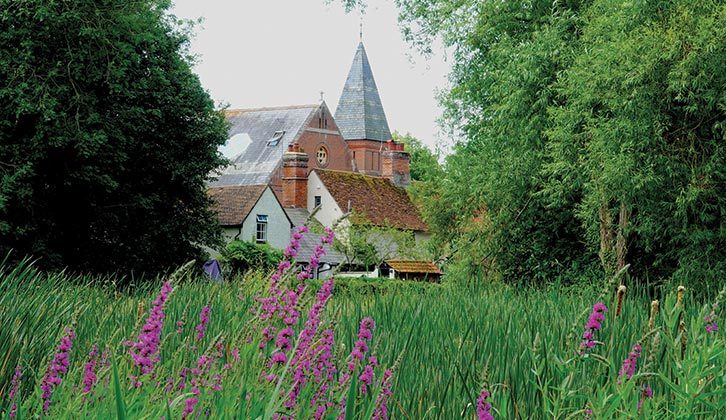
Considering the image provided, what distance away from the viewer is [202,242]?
27.7 m

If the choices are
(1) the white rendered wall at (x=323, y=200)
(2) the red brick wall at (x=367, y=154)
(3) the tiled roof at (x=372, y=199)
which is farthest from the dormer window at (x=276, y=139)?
(2) the red brick wall at (x=367, y=154)

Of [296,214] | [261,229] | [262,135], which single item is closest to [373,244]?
[296,214]

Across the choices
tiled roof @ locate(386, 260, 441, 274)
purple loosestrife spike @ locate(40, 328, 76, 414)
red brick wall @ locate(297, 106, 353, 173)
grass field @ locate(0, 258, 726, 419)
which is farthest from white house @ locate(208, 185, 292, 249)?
purple loosestrife spike @ locate(40, 328, 76, 414)

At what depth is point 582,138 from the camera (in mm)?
16578

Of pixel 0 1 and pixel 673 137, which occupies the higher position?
pixel 0 1

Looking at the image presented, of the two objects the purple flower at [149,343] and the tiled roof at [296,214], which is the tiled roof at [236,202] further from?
the purple flower at [149,343]

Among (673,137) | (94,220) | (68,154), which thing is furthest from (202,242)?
(673,137)

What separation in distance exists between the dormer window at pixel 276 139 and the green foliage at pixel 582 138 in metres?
36.2

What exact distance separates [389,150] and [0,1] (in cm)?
4144

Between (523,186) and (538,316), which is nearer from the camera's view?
(538,316)

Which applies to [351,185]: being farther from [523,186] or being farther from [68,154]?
[523,186]

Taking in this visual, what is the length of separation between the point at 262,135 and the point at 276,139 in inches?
53.8

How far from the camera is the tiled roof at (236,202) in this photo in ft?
158

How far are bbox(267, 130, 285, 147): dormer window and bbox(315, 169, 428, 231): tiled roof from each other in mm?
5080
